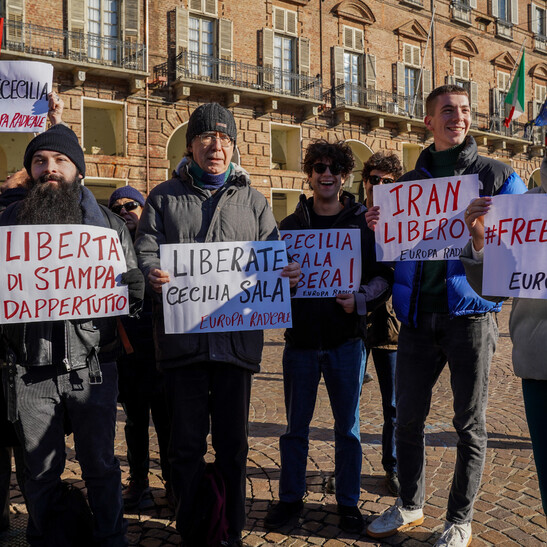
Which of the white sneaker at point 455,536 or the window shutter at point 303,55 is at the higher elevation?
the window shutter at point 303,55

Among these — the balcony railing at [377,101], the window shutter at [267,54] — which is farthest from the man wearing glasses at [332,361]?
the balcony railing at [377,101]

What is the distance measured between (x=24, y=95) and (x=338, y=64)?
15.4 m

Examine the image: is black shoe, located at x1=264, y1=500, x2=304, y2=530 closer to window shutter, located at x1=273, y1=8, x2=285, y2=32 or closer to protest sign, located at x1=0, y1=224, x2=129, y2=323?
protest sign, located at x1=0, y1=224, x2=129, y2=323

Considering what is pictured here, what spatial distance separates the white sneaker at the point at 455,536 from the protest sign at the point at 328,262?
4.08ft

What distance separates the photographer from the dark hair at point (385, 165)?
11.9ft

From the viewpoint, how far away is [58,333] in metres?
2.29

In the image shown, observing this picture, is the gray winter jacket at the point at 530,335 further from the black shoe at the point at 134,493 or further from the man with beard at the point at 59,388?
the black shoe at the point at 134,493

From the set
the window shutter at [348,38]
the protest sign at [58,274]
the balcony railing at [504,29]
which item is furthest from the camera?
the balcony railing at [504,29]

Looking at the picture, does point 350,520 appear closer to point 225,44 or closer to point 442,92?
point 442,92

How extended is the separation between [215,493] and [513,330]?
149 centimetres

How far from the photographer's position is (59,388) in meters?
2.25

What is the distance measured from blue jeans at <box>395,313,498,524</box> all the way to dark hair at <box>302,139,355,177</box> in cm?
94

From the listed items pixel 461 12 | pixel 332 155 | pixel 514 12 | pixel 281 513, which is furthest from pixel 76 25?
pixel 514 12

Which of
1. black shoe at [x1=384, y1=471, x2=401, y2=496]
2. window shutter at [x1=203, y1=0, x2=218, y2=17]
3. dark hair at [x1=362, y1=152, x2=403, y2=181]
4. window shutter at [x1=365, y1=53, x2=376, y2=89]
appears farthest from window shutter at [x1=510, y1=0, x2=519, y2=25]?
black shoe at [x1=384, y1=471, x2=401, y2=496]
